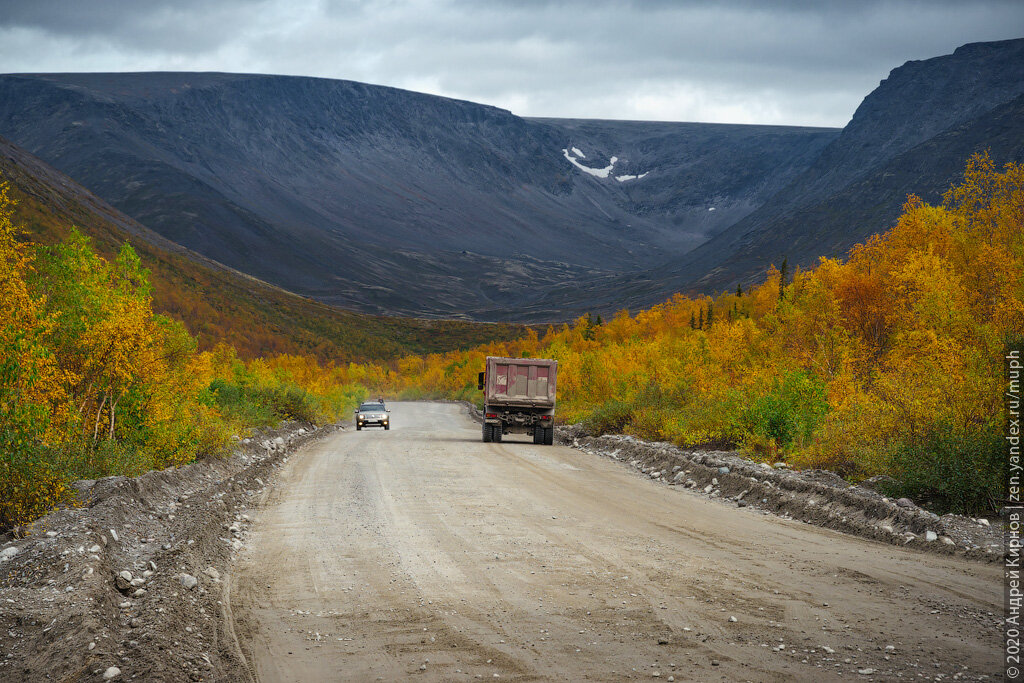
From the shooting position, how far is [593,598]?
317 inches

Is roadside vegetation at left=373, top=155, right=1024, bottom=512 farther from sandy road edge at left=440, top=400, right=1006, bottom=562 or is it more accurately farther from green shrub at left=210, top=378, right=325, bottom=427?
green shrub at left=210, top=378, right=325, bottom=427

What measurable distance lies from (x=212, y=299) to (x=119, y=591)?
333 ft

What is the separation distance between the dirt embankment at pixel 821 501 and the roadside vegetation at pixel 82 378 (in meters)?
10.00

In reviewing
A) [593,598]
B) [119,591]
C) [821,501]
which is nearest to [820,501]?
[821,501]

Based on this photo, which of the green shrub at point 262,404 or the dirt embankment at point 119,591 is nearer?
the dirt embankment at point 119,591

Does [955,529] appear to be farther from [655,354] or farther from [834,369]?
[655,354]

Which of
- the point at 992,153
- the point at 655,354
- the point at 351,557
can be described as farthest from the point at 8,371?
the point at 992,153

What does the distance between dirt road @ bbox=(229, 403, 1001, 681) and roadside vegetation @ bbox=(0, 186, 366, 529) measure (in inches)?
110

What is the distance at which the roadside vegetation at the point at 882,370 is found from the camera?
40.0 ft

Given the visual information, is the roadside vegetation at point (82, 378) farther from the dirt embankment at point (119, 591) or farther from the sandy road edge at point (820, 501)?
the sandy road edge at point (820, 501)

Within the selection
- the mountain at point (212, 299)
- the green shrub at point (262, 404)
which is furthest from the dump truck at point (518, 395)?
the mountain at point (212, 299)

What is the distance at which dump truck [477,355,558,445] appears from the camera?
29703 millimetres

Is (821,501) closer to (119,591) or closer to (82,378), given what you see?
(119,591)

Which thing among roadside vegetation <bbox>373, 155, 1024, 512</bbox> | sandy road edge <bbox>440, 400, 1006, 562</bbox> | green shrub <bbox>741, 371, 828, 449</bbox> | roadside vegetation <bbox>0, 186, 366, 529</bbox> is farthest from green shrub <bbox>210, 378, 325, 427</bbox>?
green shrub <bbox>741, 371, 828, 449</bbox>
